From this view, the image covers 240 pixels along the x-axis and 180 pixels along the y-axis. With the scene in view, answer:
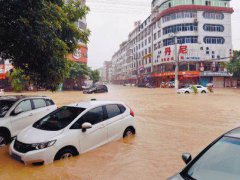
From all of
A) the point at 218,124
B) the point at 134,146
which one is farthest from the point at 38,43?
the point at 218,124

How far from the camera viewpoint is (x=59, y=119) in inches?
269

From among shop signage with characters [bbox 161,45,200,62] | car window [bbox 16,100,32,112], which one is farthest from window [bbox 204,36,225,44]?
car window [bbox 16,100,32,112]

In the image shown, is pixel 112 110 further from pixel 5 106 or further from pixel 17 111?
pixel 5 106

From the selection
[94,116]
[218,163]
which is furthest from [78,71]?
[218,163]

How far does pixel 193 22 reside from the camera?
55.5m

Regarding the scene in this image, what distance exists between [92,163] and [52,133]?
1326mm

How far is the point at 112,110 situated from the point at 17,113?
3.36 meters

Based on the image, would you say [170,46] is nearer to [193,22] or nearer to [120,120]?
[193,22]

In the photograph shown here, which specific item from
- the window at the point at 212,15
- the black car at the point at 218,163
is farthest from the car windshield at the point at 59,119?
the window at the point at 212,15

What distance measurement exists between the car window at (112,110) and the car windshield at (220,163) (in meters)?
4.42

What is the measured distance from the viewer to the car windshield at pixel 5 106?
795 centimetres

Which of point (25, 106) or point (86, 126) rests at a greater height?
point (25, 106)

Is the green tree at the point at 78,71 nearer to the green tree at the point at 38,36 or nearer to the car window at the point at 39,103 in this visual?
the green tree at the point at 38,36

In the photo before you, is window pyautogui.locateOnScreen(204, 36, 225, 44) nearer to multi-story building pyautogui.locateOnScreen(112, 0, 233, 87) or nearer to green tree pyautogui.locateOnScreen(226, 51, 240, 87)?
multi-story building pyautogui.locateOnScreen(112, 0, 233, 87)
